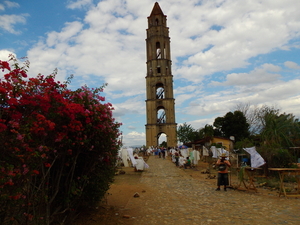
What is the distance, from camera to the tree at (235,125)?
143 ft

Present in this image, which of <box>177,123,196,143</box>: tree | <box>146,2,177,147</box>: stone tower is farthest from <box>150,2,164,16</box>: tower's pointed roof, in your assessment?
<box>177,123,196,143</box>: tree

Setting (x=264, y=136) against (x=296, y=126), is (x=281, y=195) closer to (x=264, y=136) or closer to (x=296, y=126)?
(x=264, y=136)

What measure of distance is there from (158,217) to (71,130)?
343 centimetres

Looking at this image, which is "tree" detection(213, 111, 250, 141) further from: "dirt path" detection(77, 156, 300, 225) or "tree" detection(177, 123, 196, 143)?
"dirt path" detection(77, 156, 300, 225)

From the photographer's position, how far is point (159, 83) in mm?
46875

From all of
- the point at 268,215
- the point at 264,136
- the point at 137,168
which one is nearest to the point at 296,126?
the point at 264,136

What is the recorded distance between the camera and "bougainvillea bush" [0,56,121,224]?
3.60 metres

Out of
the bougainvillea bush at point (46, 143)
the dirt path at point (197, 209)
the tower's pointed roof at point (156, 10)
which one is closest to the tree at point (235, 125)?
the tower's pointed roof at point (156, 10)

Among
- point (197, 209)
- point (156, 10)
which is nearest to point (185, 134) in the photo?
point (156, 10)

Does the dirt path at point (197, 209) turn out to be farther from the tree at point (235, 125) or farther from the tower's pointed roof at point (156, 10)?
the tower's pointed roof at point (156, 10)

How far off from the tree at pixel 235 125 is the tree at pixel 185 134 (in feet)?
18.5

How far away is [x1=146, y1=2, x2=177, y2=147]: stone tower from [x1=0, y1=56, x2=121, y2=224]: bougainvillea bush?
3788cm

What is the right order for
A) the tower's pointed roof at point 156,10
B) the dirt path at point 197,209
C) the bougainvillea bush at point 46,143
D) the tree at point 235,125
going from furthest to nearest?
the tower's pointed roof at point 156,10
the tree at point 235,125
the dirt path at point 197,209
the bougainvillea bush at point 46,143

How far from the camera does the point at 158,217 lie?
21.9 ft
